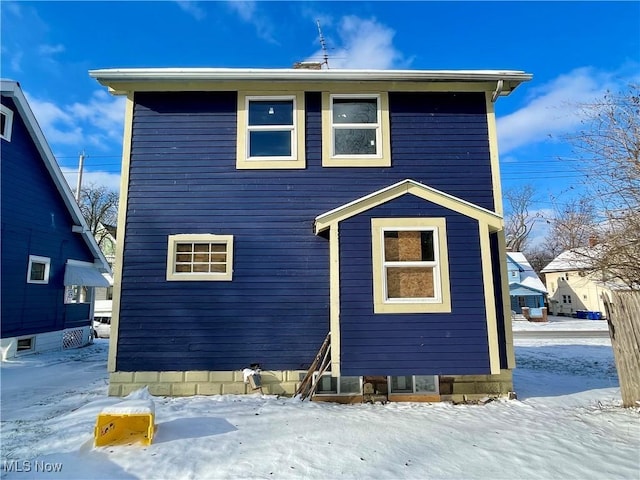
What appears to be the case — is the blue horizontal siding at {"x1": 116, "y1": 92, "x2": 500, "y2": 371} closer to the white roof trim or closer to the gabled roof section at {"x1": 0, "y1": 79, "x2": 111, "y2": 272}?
the white roof trim

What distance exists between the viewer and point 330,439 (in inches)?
162

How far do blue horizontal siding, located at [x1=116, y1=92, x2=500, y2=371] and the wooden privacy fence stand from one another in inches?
99.7

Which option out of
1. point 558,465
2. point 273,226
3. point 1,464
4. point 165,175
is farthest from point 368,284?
point 1,464

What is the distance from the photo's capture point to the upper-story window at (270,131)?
655cm

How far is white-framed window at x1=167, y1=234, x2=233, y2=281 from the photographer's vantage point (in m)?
6.27

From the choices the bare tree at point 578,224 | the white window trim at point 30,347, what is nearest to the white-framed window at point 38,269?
the white window trim at point 30,347

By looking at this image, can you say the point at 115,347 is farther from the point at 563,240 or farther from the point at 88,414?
the point at 563,240

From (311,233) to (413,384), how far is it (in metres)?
3.12

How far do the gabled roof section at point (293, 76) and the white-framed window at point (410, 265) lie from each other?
9.03ft

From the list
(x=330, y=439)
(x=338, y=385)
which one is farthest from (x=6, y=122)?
(x=330, y=439)

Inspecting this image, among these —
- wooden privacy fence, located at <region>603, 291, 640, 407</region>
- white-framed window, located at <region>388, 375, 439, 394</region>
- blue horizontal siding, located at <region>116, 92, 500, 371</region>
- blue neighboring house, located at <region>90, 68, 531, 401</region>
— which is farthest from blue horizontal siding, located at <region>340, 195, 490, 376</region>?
wooden privacy fence, located at <region>603, 291, 640, 407</region>

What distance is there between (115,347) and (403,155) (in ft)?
20.2

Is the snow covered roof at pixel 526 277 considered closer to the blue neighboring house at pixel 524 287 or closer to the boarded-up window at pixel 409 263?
the blue neighboring house at pixel 524 287

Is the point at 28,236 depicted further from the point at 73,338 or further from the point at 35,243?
the point at 73,338
